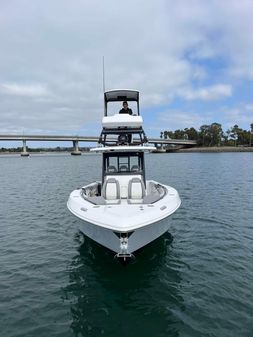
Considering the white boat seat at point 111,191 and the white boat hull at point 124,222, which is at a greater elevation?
the white boat seat at point 111,191

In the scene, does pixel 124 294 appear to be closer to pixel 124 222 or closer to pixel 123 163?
pixel 124 222

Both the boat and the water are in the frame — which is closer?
the water

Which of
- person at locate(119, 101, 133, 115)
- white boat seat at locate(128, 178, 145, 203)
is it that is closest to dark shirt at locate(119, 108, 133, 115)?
person at locate(119, 101, 133, 115)

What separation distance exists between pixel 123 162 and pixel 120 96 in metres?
3.32

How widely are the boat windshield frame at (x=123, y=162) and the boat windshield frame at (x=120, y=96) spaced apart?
2.39 m

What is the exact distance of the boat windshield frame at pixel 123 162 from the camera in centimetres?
1338

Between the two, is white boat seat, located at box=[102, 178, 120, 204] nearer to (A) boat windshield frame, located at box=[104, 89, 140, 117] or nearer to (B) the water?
(B) the water

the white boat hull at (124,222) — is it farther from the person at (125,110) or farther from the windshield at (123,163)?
the person at (125,110)

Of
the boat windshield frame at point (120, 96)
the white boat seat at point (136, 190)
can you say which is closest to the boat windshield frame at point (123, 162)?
the white boat seat at point (136, 190)

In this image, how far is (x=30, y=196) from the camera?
24031mm

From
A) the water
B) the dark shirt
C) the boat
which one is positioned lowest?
the water

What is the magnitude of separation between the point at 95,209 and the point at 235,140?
18334 centimetres

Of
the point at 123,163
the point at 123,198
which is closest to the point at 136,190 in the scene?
the point at 123,198

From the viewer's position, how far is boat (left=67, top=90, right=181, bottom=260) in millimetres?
8539
